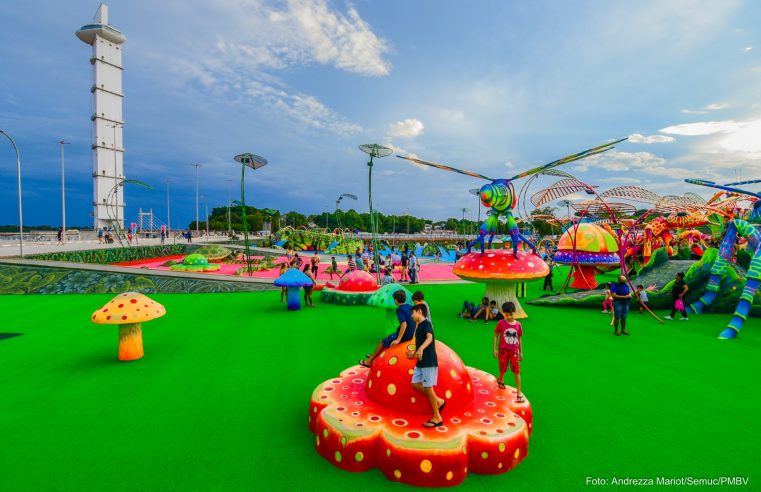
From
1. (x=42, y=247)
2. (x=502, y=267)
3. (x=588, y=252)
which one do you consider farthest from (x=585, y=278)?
(x=42, y=247)

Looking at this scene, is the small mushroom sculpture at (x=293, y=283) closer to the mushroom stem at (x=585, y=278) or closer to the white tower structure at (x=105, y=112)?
the mushroom stem at (x=585, y=278)

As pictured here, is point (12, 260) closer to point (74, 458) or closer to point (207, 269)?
point (207, 269)

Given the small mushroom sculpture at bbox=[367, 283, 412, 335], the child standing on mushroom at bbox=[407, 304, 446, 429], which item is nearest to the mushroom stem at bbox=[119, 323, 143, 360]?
the small mushroom sculpture at bbox=[367, 283, 412, 335]

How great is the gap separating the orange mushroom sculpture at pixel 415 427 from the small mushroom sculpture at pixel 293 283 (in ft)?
24.4

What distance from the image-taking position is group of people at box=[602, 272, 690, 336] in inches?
415

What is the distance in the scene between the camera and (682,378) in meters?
7.52

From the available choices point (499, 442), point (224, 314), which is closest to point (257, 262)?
point (224, 314)

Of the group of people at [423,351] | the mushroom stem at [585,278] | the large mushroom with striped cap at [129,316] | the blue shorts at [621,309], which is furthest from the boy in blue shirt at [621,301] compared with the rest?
the large mushroom with striped cap at [129,316]

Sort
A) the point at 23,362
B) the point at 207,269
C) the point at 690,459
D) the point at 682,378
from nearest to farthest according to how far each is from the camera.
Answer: the point at 690,459
the point at 682,378
the point at 23,362
the point at 207,269

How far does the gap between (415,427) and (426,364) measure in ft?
2.41

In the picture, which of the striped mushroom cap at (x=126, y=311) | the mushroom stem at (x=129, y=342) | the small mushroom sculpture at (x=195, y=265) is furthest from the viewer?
the small mushroom sculpture at (x=195, y=265)

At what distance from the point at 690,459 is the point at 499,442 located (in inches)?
96.4

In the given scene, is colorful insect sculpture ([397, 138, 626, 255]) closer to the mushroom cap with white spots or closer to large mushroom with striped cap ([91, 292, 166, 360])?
the mushroom cap with white spots

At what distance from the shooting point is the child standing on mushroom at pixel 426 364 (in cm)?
475
